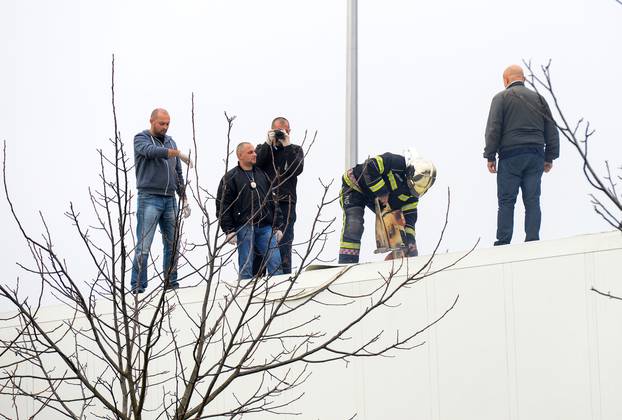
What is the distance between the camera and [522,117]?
9414mm

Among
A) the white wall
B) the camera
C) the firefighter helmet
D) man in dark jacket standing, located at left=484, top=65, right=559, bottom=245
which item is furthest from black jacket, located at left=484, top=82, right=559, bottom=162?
the camera

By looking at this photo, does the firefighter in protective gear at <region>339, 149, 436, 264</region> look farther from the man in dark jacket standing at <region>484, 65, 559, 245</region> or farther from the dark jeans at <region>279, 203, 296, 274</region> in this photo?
the man in dark jacket standing at <region>484, 65, 559, 245</region>

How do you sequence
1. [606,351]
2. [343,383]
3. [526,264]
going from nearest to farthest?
[606,351] < [526,264] < [343,383]

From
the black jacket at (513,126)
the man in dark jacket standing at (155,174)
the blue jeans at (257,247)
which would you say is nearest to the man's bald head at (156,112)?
the man in dark jacket standing at (155,174)

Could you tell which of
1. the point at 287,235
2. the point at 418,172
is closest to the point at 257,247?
the point at 287,235

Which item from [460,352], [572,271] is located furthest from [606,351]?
[460,352]

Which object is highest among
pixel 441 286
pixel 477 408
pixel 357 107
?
pixel 357 107

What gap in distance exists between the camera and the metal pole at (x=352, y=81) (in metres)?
13.1

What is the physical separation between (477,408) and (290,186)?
10.0 feet

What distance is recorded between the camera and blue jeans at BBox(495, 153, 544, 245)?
935 centimetres

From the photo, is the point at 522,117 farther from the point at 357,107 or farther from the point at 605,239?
the point at 357,107

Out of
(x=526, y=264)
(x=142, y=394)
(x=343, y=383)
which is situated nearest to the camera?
(x=142, y=394)

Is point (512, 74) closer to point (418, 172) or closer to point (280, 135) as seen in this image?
point (418, 172)

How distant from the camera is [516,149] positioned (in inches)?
373
